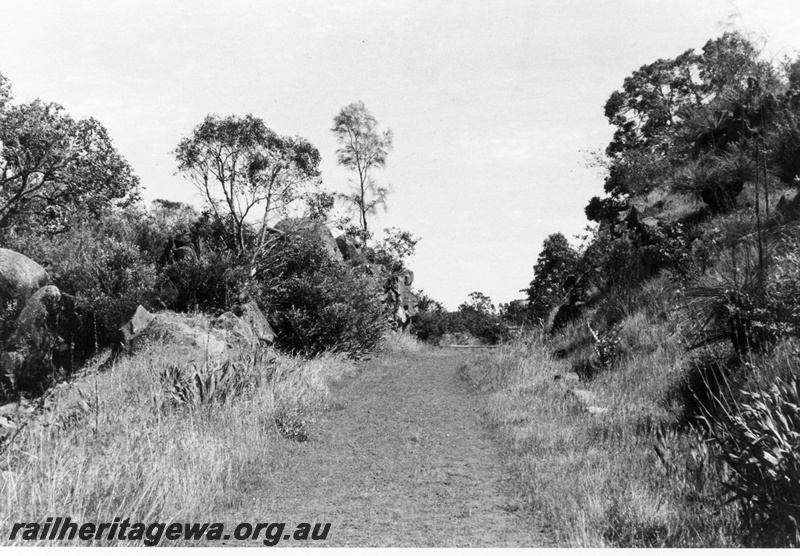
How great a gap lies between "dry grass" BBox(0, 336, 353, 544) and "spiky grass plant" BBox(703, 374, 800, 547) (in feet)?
13.7

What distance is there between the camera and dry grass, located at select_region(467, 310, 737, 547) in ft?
14.9

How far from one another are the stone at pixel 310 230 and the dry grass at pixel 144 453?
1125 cm

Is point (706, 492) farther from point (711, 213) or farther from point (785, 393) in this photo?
point (711, 213)

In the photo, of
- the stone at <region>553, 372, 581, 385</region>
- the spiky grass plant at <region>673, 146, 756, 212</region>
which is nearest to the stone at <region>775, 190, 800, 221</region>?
the spiky grass plant at <region>673, 146, 756, 212</region>

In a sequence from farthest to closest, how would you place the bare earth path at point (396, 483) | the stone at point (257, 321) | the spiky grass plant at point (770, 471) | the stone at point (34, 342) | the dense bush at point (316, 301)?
the dense bush at point (316, 301)
the stone at point (34, 342)
the stone at point (257, 321)
the bare earth path at point (396, 483)
the spiky grass plant at point (770, 471)

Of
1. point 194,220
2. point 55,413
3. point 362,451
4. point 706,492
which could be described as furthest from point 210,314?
point 706,492

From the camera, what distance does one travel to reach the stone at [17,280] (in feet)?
57.0

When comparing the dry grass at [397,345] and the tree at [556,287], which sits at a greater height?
the tree at [556,287]

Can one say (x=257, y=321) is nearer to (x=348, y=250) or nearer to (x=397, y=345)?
(x=397, y=345)

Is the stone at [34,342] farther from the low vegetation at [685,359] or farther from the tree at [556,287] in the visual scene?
the tree at [556,287]

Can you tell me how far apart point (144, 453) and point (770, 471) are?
5.27m

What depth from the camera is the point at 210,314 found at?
17109 mm

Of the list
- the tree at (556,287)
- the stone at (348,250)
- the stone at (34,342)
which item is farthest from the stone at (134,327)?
the stone at (348,250)

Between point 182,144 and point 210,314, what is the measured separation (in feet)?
21.2
